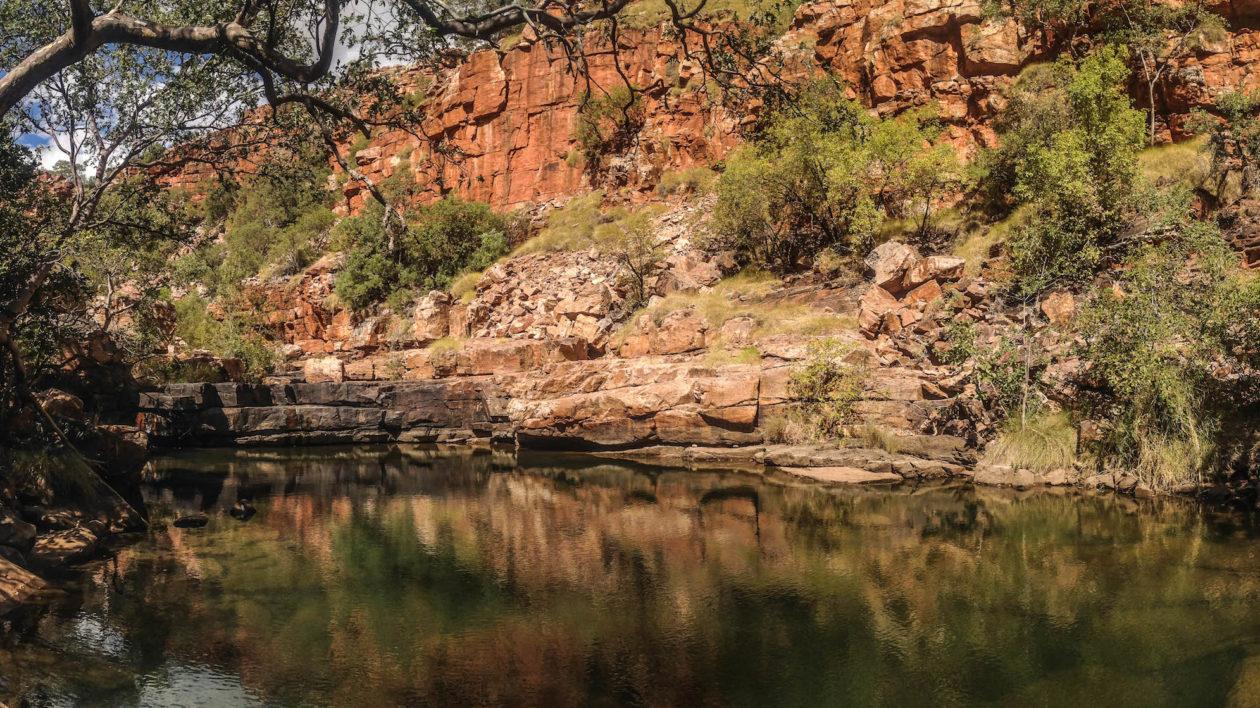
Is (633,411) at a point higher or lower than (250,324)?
lower

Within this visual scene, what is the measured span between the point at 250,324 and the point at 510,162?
739 inches

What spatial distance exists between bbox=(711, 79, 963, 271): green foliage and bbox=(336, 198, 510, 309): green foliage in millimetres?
17193

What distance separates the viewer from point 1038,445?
19109mm

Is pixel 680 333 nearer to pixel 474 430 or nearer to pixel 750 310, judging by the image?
pixel 750 310

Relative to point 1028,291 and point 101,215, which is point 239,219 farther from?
point 1028,291

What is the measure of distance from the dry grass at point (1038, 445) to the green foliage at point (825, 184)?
1146 centimetres

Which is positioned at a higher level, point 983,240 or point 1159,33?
point 1159,33

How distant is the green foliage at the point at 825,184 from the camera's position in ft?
96.9

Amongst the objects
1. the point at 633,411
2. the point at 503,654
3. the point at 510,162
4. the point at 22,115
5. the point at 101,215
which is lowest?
the point at 503,654

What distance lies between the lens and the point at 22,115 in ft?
52.4

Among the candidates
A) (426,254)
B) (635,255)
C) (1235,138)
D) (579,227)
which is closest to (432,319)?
(426,254)

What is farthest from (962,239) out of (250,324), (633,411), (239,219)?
(239,219)

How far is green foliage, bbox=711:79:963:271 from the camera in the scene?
29.5 metres

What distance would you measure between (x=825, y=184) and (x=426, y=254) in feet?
77.9
